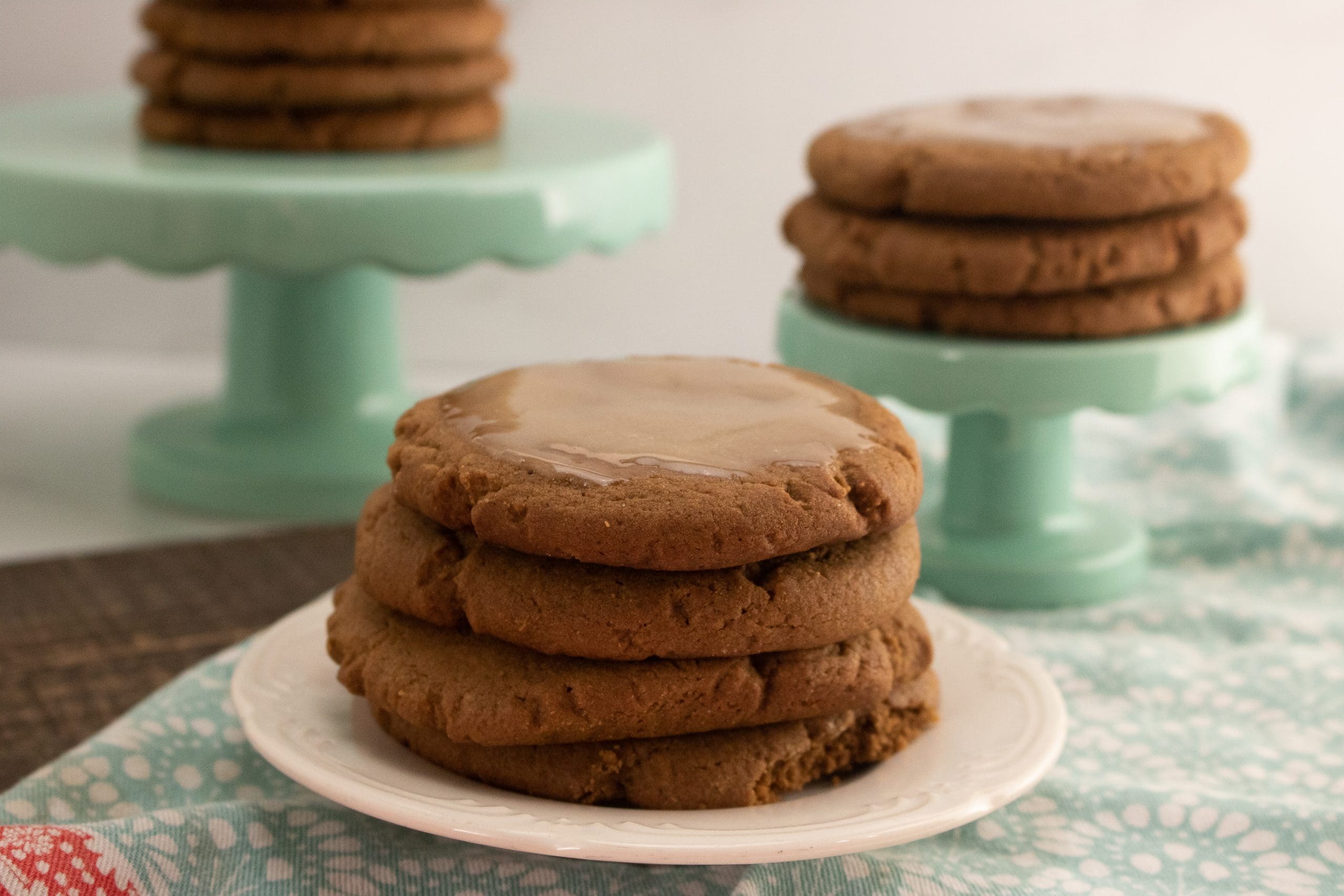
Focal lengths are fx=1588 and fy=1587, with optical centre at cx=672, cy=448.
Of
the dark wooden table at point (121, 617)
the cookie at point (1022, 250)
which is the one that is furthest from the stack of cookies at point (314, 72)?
the cookie at point (1022, 250)

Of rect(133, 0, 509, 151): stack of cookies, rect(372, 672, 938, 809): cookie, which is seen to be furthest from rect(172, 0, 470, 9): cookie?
rect(372, 672, 938, 809): cookie

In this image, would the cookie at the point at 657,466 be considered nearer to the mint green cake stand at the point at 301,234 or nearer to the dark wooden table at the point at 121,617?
the dark wooden table at the point at 121,617

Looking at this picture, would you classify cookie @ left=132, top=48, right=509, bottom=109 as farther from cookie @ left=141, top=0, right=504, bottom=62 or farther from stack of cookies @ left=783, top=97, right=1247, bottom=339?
stack of cookies @ left=783, top=97, right=1247, bottom=339

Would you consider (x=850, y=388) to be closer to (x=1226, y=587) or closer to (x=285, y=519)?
(x=1226, y=587)

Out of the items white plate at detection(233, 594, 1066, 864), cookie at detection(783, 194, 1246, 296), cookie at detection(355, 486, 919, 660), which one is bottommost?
white plate at detection(233, 594, 1066, 864)

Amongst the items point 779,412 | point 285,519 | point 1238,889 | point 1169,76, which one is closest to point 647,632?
point 779,412

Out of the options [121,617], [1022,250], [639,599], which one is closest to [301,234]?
[121,617]
